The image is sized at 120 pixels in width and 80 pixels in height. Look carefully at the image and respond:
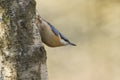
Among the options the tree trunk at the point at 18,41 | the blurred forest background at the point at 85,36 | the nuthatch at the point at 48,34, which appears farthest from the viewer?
the blurred forest background at the point at 85,36

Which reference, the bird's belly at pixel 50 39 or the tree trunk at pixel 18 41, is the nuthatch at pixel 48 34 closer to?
the bird's belly at pixel 50 39

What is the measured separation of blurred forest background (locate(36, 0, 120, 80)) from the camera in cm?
538

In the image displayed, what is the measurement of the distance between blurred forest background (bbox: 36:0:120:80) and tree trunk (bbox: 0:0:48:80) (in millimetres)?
3829

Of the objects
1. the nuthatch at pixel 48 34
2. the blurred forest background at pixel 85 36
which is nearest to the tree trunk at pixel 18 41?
the nuthatch at pixel 48 34

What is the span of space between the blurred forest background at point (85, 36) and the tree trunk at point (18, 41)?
383 centimetres

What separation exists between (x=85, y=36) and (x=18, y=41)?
4048mm

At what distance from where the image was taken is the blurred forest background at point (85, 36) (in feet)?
17.6

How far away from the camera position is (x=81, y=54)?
17.9 ft

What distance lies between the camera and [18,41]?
149cm

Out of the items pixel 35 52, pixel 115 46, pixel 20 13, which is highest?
pixel 20 13

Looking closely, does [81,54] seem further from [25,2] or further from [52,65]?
[25,2]

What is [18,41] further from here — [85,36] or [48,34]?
[85,36]

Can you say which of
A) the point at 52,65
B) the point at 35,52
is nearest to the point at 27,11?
the point at 35,52

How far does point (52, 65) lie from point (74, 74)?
11.0 inches
